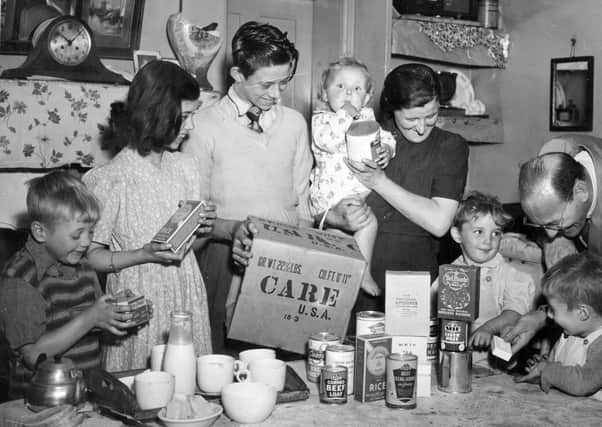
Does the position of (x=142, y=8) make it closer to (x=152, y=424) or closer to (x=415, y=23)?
(x=415, y=23)

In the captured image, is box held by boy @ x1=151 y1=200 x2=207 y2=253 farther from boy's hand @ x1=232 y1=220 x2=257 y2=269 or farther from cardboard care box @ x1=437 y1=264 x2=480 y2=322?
cardboard care box @ x1=437 y1=264 x2=480 y2=322

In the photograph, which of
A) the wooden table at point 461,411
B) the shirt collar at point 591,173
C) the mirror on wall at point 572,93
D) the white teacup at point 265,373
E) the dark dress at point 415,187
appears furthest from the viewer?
the mirror on wall at point 572,93

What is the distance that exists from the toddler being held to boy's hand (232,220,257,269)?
51cm

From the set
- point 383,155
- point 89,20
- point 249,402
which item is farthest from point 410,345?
point 89,20

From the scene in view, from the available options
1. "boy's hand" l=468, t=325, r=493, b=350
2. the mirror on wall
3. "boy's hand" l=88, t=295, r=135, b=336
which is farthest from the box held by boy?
the mirror on wall

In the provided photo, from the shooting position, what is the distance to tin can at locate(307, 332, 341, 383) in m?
2.02

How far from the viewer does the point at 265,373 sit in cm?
186

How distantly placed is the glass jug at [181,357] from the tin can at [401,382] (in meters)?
0.49

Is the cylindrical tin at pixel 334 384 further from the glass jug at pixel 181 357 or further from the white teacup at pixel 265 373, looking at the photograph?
the glass jug at pixel 181 357

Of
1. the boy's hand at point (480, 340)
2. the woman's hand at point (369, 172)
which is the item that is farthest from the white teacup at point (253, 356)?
the woman's hand at point (369, 172)

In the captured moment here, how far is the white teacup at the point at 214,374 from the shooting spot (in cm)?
184

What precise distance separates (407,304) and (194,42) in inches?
102

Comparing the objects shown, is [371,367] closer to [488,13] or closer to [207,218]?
[207,218]

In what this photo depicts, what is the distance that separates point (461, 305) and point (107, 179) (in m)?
1.25
